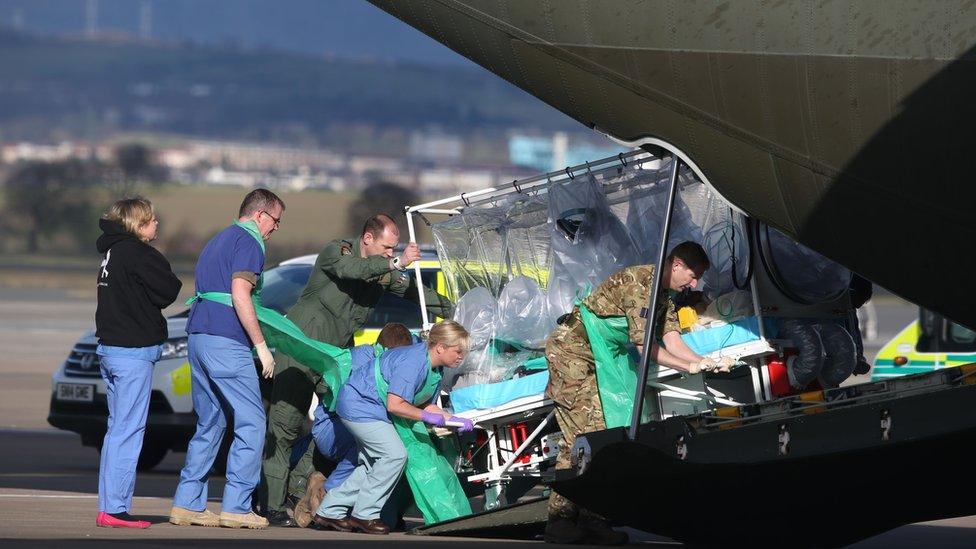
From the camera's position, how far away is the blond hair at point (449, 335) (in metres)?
9.20

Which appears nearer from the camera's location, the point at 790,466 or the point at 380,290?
the point at 790,466

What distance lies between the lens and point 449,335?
30.2 feet

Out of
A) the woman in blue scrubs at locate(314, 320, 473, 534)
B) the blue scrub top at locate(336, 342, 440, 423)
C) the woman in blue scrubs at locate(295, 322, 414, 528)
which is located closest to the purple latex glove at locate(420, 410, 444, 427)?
the woman in blue scrubs at locate(314, 320, 473, 534)

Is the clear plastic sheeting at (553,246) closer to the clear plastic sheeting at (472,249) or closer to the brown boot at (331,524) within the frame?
the clear plastic sheeting at (472,249)

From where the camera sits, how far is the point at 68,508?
10180 mm

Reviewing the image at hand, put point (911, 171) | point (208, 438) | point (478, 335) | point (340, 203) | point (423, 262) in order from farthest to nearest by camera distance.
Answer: point (340, 203), point (423, 262), point (478, 335), point (208, 438), point (911, 171)

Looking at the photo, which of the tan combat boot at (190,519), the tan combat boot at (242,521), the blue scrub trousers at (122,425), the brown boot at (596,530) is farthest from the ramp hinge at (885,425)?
the blue scrub trousers at (122,425)

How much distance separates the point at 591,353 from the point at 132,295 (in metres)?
2.78

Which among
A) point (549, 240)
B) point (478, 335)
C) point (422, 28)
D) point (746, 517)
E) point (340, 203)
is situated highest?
point (340, 203)

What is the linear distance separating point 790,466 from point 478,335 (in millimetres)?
2778

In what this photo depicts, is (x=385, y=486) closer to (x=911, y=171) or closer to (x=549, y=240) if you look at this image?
(x=549, y=240)

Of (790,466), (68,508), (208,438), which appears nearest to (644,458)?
(790,466)

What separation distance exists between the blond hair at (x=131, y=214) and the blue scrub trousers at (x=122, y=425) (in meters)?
0.75

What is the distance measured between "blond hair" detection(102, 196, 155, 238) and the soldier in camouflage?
259cm
